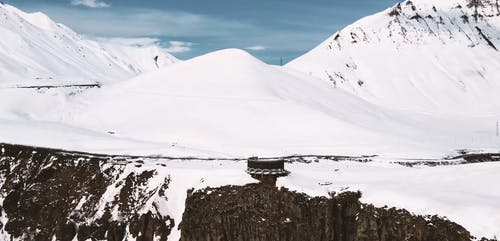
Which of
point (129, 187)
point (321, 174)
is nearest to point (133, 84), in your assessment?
point (129, 187)

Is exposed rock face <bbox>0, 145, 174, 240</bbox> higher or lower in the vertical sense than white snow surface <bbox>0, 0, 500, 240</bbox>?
lower

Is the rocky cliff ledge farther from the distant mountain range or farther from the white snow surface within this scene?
the distant mountain range

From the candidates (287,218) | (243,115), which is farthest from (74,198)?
(243,115)

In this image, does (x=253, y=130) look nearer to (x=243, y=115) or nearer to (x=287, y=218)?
(x=243, y=115)

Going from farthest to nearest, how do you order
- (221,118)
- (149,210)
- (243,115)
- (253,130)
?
(243,115) → (221,118) → (253,130) → (149,210)

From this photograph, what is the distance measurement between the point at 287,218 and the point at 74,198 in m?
19.9

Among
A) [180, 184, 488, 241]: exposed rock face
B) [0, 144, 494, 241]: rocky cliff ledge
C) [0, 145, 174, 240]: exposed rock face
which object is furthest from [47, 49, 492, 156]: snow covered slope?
[180, 184, 488, 241]: exposed rock face

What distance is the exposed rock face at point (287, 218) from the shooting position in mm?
26750

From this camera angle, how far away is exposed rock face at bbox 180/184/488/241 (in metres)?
26.8

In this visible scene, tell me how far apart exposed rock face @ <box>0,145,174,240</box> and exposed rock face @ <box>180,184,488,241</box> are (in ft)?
12.9

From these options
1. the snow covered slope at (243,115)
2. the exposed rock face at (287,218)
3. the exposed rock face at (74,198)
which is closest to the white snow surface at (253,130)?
the snow covered slope at (243,115)

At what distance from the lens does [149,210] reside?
35312mm

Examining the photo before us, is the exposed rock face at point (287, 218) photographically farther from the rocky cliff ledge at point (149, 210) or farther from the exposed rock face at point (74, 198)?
the exposed rock face at point (74, 198)

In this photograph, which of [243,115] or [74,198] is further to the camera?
[243,115]
